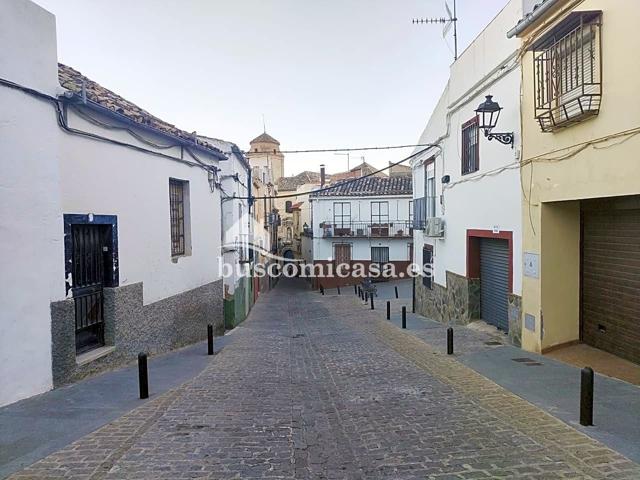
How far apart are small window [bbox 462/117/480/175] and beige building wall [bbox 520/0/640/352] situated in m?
2.79

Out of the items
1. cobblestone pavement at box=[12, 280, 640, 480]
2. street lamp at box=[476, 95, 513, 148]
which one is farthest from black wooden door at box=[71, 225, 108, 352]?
street lamp at box=[476, 95, 513, 148]

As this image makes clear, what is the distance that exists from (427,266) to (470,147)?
5.74m

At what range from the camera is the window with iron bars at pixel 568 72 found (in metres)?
6.84

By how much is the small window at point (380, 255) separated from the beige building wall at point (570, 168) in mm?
24853

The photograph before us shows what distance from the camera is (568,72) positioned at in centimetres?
760

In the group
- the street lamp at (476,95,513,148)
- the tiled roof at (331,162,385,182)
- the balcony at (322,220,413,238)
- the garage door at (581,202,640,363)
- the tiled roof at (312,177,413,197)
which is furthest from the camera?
the tiled roof at (331,162,385,182)

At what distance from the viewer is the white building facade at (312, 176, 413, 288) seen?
110 ft

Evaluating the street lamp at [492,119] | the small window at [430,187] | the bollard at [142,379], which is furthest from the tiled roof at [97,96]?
the small window at [430,187]

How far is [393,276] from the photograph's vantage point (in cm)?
3466

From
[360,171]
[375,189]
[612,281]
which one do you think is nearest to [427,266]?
[612,281]

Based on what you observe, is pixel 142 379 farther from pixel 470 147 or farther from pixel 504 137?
pixel 470 147

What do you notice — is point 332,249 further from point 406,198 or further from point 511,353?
point 511,353

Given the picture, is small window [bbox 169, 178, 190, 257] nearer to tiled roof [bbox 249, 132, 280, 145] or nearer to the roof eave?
the roof eave

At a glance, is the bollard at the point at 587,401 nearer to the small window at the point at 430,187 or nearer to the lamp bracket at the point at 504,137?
the lamp bracket at the point at 504,137
